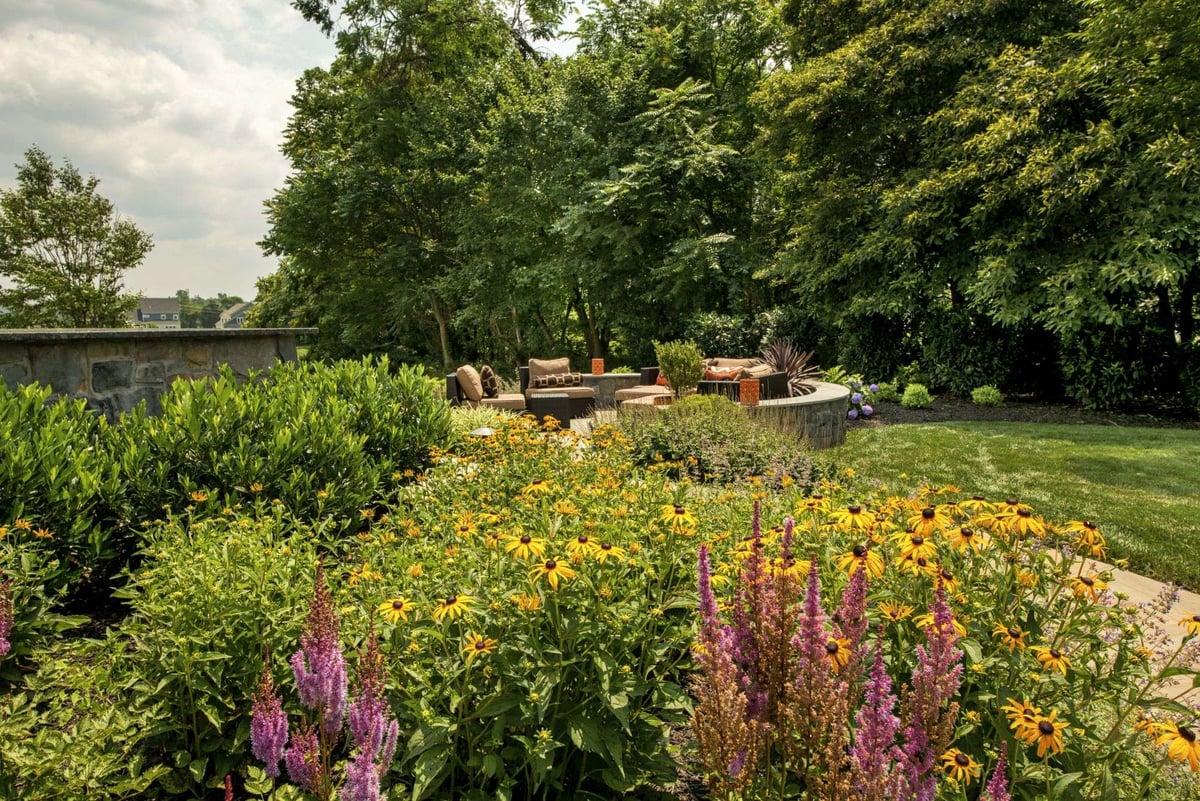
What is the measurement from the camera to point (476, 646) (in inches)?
63.2

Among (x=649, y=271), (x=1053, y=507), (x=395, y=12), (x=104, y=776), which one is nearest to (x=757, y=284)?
(x=649, y=271)

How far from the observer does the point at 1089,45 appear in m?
9.18

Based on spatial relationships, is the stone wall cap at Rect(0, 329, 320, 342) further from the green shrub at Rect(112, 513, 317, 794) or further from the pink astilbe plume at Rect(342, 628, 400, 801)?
the pink astilbe plume at Rect(342, 628, 400, 801)

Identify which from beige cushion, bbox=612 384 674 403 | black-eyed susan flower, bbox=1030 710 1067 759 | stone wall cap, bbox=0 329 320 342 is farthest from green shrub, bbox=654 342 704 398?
black-eyed susan flower, bbox=1030 710 1067 759

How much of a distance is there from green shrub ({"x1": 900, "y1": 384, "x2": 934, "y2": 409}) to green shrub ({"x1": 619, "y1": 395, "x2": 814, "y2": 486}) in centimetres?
509

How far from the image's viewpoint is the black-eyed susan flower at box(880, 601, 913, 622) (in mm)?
1697

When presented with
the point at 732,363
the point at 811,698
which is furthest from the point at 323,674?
the point at 732,363

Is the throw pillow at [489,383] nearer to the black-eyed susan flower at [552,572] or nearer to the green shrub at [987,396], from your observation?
the green shrub at [987,396]

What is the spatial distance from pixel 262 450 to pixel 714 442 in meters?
3.59

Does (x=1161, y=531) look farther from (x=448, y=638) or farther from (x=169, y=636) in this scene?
(x=169, y=636)

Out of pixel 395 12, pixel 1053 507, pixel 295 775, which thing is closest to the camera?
pixel 295 775

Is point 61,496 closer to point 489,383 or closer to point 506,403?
point 506,403

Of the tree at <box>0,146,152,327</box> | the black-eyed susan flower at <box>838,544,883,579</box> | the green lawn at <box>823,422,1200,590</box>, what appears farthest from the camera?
the tree at <box>0,146,152,327</box>

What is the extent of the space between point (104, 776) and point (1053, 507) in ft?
19.0
